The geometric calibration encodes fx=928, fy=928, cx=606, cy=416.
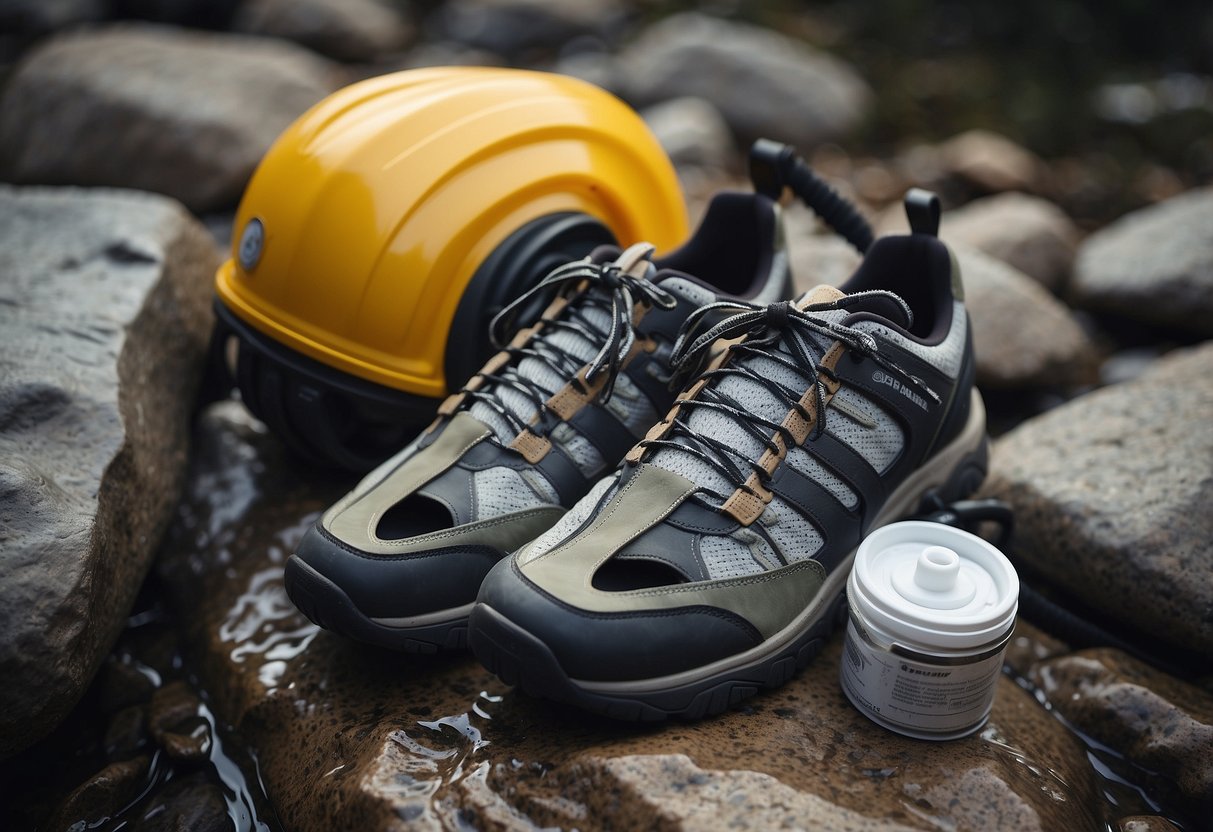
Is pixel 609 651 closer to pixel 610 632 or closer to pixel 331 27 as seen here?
pixel 610 632

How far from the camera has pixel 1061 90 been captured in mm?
6551

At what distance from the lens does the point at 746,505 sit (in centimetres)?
163

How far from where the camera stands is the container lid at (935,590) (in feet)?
4.72

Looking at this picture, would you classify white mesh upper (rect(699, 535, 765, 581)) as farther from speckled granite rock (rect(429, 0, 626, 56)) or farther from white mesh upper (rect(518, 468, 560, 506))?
speckled granite rock (rect(429, 0, 626, 56))

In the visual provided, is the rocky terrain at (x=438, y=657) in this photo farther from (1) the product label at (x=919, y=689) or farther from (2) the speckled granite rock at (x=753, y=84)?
(2) the speckled granite rock at (x=753, y=84)

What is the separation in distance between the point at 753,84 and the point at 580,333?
4.36m

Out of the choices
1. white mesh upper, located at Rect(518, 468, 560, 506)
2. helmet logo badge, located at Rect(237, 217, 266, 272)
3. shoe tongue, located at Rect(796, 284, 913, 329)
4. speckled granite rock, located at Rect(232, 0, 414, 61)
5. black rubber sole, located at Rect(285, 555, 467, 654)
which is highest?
shoe tongue, located at Rect(796, 284, 913, 329)

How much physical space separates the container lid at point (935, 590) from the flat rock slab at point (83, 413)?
1.42 metres

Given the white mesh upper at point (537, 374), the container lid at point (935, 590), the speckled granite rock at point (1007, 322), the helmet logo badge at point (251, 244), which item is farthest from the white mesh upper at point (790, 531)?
the speckled granite rock at point (1007, 322)

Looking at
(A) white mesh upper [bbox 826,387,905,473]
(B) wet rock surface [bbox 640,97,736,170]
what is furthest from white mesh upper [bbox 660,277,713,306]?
(B) wet rock surface [bbox 640,97,736,170]

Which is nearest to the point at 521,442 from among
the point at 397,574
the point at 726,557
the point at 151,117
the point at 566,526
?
the point at 566,526

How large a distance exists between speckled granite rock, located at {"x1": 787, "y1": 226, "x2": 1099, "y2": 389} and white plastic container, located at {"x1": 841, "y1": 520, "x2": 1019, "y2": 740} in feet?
5.28

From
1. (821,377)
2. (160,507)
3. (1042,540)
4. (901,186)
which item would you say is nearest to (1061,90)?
(901,186)

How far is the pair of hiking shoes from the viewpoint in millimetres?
1494
